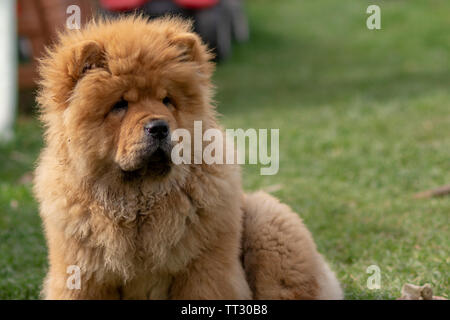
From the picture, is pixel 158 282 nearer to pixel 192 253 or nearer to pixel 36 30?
pixel 192 253

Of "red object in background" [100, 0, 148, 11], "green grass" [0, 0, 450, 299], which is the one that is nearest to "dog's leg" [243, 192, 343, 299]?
"green grass" [0, 0, 450, 299]

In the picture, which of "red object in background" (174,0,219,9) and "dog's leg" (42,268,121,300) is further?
"red object in background" (174,0,219,9)

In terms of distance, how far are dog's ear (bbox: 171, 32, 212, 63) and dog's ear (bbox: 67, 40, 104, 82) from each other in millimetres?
426

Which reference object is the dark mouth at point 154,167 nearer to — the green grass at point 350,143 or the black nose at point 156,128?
the black nose at point 156,128

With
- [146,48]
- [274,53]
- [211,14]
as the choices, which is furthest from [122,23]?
[274,53]

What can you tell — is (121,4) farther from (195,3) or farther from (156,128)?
(156,128)

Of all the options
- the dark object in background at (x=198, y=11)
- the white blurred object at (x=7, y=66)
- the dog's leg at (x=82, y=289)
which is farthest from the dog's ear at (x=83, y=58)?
the dark object in background at (x=198, y=11)

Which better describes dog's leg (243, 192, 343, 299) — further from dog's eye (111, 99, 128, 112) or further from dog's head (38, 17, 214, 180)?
dog's eye (111, 99, 128, 112)

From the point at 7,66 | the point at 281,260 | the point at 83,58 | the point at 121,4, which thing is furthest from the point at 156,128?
the point at 121,4

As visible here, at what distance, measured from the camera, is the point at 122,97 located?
10.9 ft

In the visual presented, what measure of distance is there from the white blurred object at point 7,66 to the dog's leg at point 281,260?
18.8 ft

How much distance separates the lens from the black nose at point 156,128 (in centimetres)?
318

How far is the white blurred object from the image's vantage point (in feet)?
28.8

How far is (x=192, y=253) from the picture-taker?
348 cm
